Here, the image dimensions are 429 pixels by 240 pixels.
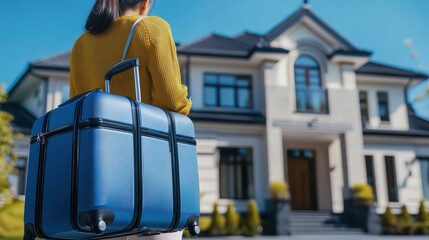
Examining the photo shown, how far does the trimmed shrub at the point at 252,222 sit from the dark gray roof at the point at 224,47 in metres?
5.59

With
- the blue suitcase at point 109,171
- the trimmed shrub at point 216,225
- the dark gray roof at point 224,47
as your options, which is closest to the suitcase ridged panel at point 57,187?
the blue suitcase at point 109,171

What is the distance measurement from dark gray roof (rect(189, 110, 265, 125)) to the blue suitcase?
15667mm

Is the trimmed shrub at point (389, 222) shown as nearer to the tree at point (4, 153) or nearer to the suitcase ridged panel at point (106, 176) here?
the tree at point (4, 153)

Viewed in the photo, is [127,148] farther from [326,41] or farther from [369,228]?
[326,41]

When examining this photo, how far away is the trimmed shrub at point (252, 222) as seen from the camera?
52.5 feet

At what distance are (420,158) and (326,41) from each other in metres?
6.23

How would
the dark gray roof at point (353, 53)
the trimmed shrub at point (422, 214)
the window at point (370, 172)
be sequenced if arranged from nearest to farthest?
the trimmed shrub at point (422, 214) < the dark gray roof at point (353, 53) < the window at point (370, 172)

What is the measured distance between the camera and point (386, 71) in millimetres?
21406

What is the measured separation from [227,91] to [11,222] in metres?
9.40

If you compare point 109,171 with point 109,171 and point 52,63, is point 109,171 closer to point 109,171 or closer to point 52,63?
point 109,171

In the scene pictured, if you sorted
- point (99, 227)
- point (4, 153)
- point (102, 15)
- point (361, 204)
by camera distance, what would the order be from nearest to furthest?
point (99, 227) → point (102, 15) → point (4, 153) → point (361, 204)

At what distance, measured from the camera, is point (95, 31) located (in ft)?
6.47

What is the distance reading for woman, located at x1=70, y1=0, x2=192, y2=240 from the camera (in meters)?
1.79

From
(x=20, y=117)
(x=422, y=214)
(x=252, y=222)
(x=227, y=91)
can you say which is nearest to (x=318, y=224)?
(x=252, y=222)
